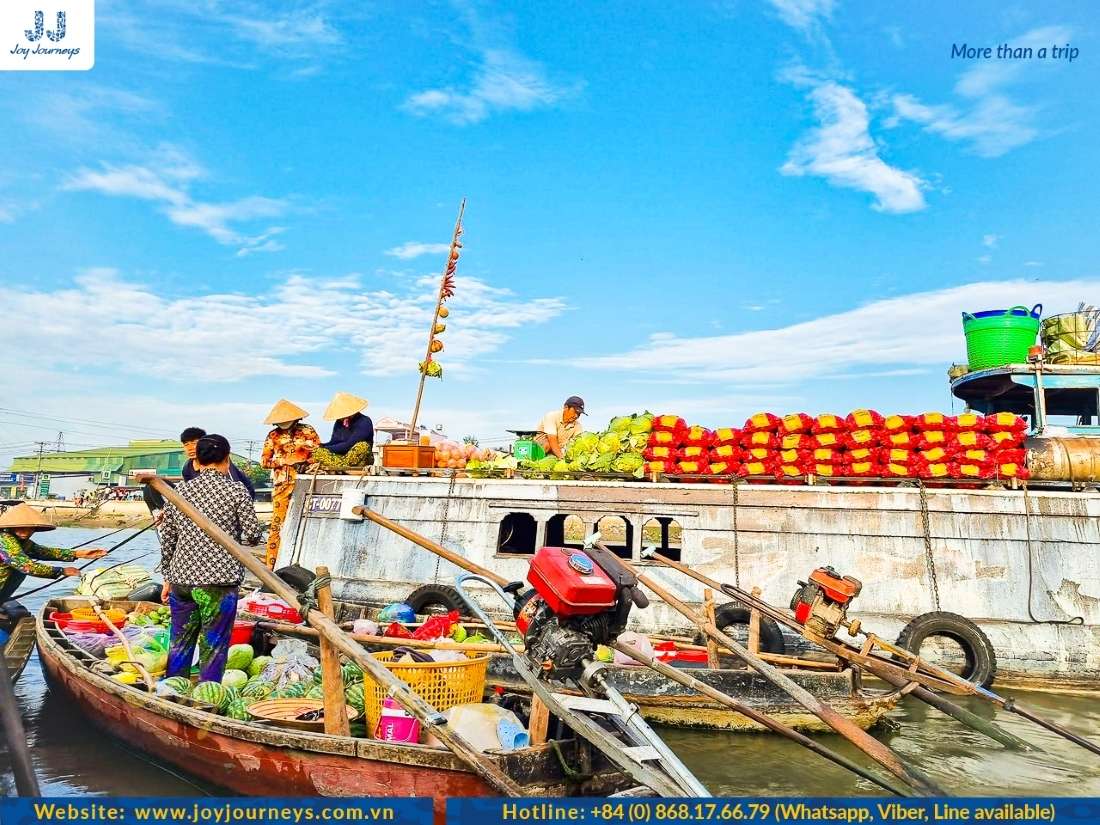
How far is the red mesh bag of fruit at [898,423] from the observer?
1048cm

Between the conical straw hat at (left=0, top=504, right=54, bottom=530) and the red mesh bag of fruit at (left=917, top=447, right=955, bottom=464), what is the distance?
425 inches

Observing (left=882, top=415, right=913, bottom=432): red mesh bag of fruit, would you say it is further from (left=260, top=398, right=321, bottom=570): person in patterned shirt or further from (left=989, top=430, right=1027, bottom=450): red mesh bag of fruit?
(left=260, top=398, right=321, bottom=570): person in patterned shirt

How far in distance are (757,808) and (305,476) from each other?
10093 mm

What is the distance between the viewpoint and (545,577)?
4.70 m

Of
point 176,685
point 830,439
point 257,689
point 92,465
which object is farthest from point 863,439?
point 92,465

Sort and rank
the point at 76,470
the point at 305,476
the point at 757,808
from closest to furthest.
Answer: the point at 757,808, the point at 305,476, the point at 76,470

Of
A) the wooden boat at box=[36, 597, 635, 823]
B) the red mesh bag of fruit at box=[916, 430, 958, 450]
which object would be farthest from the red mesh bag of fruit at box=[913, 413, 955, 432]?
the wooden boat at box=[36, 597, 635, 823]

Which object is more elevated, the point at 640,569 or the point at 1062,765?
the point at 640,569

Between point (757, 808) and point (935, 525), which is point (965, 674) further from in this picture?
point (757, 808)

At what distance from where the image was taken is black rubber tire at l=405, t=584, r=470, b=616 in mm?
10703

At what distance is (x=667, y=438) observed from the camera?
11148mm

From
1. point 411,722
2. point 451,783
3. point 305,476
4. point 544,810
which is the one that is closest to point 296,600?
point 411,722

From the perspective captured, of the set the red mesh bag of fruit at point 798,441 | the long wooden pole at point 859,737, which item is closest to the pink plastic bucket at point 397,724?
the long wooden pole at point 859,737

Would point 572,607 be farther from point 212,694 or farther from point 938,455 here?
point 938,455
